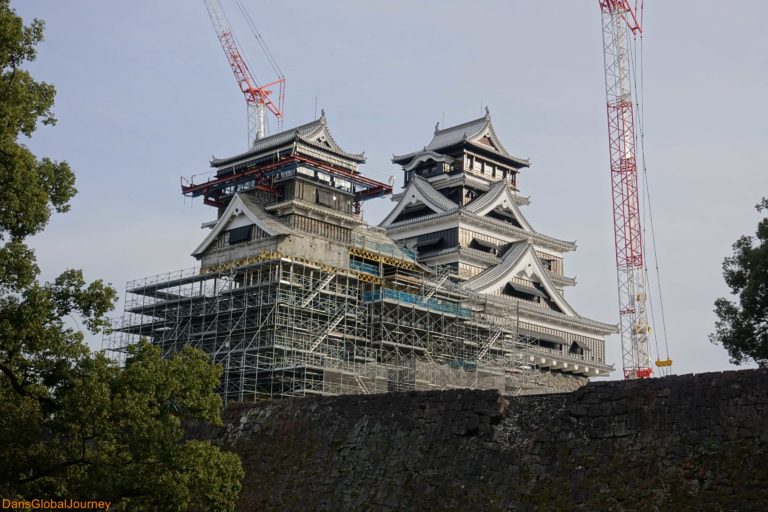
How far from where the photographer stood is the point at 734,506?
2319cm

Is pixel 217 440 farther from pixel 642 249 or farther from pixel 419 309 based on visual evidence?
pixel 642 249

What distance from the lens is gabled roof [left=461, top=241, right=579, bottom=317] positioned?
78.0 meters

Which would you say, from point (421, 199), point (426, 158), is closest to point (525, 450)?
point (421, 199)

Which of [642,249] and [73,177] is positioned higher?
[642,249]

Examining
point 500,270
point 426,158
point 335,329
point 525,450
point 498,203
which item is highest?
point 426,158

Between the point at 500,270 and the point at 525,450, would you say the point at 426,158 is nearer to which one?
the point at 500,270

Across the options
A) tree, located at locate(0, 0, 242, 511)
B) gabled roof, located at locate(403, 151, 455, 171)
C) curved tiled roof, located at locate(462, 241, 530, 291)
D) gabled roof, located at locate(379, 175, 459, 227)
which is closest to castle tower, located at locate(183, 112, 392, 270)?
curved tiled roof, located at locate(462, 241, 530, 291)

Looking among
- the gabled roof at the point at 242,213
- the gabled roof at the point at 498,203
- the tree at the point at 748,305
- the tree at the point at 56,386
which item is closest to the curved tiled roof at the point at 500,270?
the gabled roof at the point at 498,203

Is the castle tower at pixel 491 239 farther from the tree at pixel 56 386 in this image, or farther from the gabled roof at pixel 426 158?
the tree at pixel 56 386

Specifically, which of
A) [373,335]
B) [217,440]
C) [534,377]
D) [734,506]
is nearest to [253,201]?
[373,335]

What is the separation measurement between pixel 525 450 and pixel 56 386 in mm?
12090

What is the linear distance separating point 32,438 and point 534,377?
48952 millimetres

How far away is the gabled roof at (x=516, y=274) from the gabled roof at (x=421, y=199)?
6395mm

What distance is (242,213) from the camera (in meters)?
67.2
